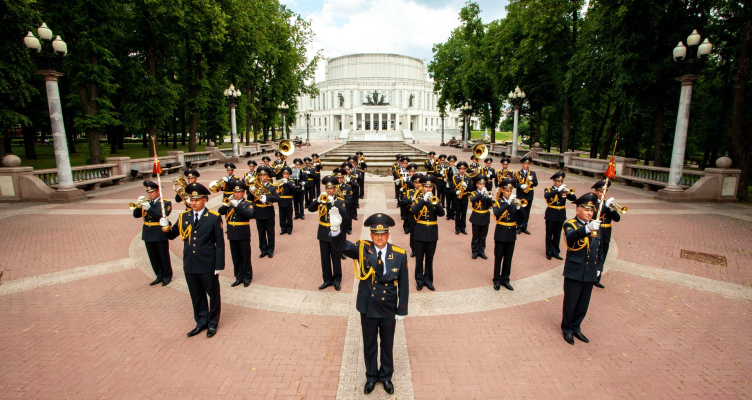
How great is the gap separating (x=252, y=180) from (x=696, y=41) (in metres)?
17.9

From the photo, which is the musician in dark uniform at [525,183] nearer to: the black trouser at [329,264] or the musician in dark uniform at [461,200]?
the musician in dark uniform at [461,200]

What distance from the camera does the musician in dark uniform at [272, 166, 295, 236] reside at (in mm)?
10242

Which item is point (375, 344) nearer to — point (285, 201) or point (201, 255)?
point (201, 255)

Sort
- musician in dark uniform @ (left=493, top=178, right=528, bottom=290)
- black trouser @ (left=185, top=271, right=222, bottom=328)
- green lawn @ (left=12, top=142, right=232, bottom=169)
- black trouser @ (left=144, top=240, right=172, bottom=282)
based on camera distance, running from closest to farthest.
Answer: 1. black trouser @ (left=185, top=271, right=222, bottom=328)
2. musician in dark uniform @ (left=493, top=178, right=528, bottom=290)
3. black trouser @ (left=144, top=240, right=172, bottom=282)
4. green lawn @ (left=12, top=142, right=232, bottom=169)

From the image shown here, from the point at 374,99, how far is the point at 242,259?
107 m

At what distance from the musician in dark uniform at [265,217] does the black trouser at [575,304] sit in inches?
269

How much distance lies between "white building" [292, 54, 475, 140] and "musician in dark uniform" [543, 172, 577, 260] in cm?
10359

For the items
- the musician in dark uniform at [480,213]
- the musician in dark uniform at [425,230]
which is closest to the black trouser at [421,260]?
the musician in dark uniform at [425,230]

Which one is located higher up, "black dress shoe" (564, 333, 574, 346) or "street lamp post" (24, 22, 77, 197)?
"street lamp post" (24, 22, 77, 197)

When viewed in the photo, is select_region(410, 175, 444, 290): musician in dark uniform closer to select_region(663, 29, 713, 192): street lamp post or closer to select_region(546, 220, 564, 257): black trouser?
select_region(546, 220, 564, 257): black trouser

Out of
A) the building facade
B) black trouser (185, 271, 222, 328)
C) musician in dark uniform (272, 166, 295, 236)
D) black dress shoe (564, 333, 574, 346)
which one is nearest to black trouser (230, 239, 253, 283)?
black trouser (185, 271, 222, 328)

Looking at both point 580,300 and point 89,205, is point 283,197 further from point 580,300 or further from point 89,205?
point 89,205

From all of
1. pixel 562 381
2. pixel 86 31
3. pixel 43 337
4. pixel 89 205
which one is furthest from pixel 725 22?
pixel 86 31

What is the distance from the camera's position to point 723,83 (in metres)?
24.3
